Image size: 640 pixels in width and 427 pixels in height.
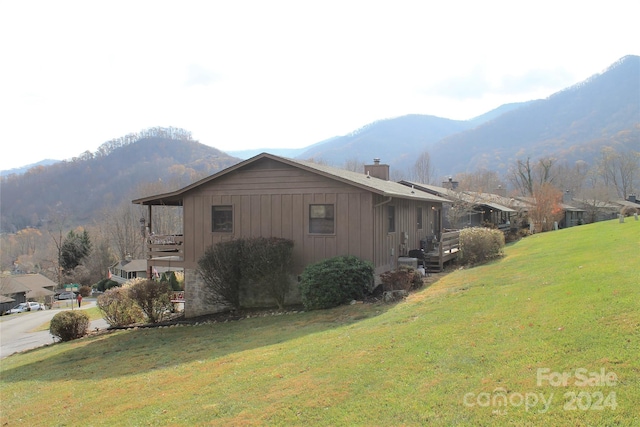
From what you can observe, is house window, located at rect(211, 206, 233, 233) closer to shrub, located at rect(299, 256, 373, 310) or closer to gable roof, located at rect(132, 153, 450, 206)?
gable roof, located at rect(132, 153, 450, 206)

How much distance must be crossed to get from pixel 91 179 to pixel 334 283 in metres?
121

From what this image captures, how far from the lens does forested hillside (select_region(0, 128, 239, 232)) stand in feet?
359

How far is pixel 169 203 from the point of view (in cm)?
1978

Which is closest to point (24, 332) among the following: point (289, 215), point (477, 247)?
point (289, 215)

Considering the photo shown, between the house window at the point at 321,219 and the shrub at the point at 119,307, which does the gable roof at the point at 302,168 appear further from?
the shrub at the point at 119,307

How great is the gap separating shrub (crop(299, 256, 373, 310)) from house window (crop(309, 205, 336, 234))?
7.04 feet

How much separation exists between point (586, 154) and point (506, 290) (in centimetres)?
12383

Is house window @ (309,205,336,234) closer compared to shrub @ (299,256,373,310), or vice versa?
shrub @ (299,256,373,310)

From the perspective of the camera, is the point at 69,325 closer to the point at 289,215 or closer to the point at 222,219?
the point at 222,219

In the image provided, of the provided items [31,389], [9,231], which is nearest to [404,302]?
[31,389]

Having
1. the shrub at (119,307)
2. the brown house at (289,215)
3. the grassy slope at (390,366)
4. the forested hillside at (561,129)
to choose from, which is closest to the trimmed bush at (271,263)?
the brown house at (289,215)

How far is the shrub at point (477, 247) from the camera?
62.5ft

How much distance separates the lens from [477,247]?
19125mm

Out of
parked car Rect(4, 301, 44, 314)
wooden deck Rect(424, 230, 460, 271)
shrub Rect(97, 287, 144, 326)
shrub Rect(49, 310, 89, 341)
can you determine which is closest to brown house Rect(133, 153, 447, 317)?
wooden deck Rect(424, 230, 460, 271)
